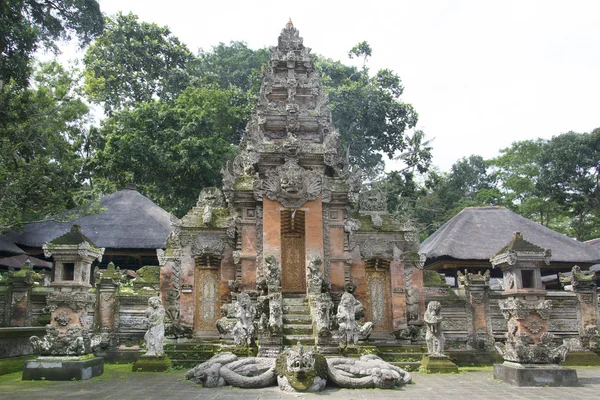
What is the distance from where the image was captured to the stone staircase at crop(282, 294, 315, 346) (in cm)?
1025

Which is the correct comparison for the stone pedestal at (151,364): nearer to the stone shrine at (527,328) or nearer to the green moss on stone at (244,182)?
the green moss on stone at (244,182)

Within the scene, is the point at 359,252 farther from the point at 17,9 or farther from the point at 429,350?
the point at 17,9

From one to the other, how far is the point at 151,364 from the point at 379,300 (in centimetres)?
651

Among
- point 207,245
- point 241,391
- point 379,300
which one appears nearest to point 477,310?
point 379,300

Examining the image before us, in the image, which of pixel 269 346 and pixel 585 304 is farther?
pixel 585 304

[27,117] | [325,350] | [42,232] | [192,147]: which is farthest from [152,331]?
[192,147]

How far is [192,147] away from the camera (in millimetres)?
24281

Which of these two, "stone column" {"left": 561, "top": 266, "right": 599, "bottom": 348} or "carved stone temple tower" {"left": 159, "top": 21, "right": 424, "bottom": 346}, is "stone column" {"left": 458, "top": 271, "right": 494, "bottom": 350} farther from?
"stone column" {"left": 561, "top": 266, "right": 599, "bottom": 348}

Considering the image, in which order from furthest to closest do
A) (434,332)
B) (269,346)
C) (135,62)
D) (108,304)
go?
1. (135,62)
2. (108,304)
3. (434,332)
4. (269,346)

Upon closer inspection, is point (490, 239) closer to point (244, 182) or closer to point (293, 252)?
point (293, 252)

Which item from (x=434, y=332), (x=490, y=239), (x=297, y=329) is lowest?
(x=434, y=332)

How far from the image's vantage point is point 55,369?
9055mm

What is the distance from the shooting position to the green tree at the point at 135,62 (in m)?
31.6

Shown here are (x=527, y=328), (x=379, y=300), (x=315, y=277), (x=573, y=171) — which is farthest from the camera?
(x=573, y=171)
